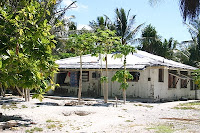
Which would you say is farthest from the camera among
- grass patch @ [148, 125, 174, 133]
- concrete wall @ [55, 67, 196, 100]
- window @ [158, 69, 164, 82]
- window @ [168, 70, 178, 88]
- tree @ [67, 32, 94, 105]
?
window @ [168, 70, 178, 88]

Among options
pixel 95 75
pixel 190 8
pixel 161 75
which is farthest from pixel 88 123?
pixel 95 75

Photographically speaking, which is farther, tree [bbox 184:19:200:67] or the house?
tree [bbox 184:19:200:67]

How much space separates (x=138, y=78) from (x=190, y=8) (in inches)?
556

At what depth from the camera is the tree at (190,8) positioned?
18.8ft

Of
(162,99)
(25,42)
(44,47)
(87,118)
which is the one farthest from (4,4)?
(162,99)

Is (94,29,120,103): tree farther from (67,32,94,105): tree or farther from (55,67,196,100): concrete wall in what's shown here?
(55,67,196,100): concrete wall

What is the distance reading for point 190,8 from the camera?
579 cm

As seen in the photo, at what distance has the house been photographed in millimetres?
19188

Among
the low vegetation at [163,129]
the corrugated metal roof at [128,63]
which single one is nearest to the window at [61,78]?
the corrugated metal roof at [128,63]

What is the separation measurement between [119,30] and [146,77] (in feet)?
46.3

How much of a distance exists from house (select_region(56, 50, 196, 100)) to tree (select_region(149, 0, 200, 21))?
12465mm

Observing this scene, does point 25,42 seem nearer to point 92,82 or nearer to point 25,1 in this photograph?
point 25,1

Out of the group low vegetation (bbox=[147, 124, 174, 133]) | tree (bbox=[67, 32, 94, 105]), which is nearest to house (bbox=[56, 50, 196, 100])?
tree (bbox=[67, 32, 94, 105])

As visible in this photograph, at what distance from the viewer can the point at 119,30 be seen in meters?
32.6
